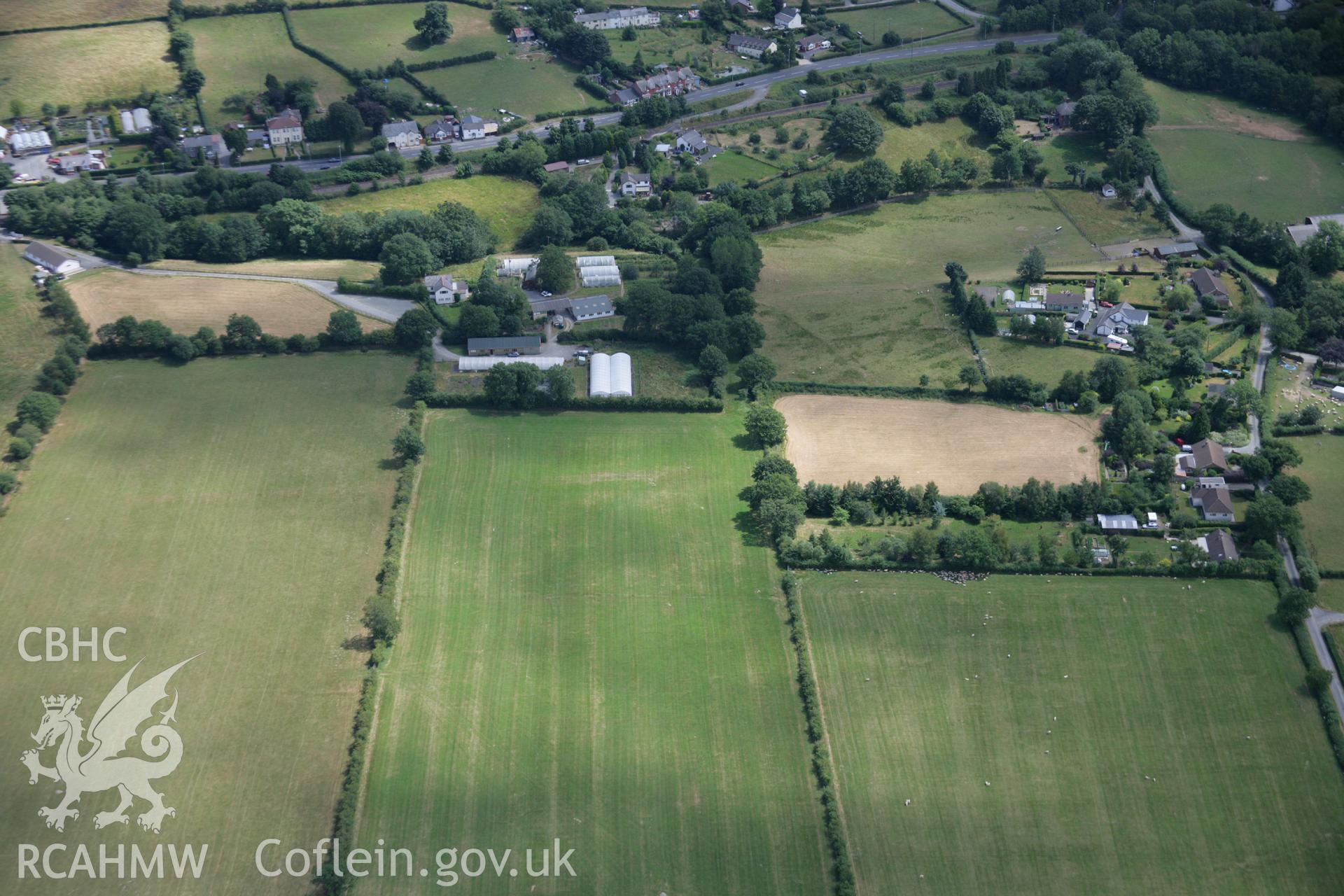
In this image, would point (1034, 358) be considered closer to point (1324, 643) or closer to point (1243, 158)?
point (1324, 643)

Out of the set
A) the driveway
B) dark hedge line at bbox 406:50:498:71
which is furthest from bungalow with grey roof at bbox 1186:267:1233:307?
dark hedge line at bbox 406:50:498:71

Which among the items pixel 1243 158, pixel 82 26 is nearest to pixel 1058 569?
pixel 1243 158

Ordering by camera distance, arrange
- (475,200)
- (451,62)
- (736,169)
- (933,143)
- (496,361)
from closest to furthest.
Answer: (496,361), (475,200), (736,169), (933,143), (451,62)

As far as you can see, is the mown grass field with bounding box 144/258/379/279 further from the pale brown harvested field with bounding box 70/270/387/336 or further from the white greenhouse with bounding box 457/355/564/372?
the white greenhouse with bounding box 457/355/564/372

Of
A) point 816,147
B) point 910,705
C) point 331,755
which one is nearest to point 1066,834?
point 910,705

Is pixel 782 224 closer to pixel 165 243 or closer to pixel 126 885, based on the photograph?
pixel 165 243

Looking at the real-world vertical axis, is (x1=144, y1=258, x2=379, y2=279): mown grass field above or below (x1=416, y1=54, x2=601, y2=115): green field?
below
